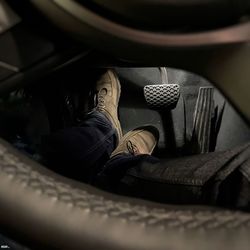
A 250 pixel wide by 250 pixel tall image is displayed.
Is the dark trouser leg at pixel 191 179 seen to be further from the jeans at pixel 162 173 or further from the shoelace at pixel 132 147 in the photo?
the shoelace at pixel 132 147

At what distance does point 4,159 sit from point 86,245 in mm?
98

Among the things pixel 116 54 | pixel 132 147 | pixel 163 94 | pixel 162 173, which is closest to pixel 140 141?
pixel 132 147

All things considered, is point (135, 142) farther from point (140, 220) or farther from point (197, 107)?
point (140, 220)

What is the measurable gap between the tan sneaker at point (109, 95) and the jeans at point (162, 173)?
1.06ft

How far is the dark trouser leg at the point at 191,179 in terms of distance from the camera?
54 cm

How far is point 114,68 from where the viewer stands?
1309 millimetres

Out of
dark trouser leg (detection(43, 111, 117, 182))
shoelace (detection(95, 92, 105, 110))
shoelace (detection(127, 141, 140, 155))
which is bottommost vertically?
shoelace (detection(127, 141, 140, 155))

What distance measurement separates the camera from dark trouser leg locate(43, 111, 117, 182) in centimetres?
74

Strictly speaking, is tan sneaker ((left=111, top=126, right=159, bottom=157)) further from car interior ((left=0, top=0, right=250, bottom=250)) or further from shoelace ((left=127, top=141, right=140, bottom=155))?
car interior ((left=0, top=0, right=250, bottom=250))

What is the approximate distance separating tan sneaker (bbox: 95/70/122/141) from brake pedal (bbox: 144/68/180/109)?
0.09m

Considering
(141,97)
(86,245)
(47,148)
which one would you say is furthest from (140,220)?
(141,97)

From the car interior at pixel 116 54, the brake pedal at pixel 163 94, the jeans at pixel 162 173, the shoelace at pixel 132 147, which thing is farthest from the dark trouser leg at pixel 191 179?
the brake pedal at pixel 163 94

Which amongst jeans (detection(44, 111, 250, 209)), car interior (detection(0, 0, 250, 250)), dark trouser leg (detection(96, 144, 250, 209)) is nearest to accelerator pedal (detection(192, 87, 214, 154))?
jeans (detection(44, 111, 250, 209))

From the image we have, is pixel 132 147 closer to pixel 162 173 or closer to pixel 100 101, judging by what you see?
pixel 100 101
